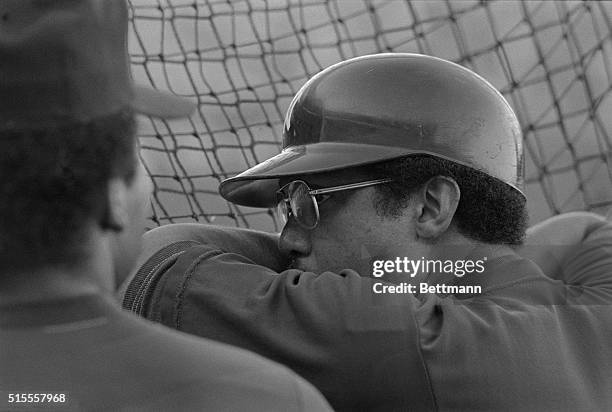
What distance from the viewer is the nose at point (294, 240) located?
2195mm

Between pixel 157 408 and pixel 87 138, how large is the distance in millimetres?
280

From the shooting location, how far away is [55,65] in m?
1.16

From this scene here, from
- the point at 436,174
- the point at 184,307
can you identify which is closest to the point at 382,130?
the point at 436,174

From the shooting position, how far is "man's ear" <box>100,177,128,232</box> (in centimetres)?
116

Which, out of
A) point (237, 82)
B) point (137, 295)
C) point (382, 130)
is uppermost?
point (237, 82)

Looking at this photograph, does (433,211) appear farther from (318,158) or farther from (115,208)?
(115,208)

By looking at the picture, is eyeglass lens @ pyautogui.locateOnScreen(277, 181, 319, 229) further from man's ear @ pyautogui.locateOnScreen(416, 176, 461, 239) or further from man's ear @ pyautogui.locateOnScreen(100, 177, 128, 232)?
man's ear @ pyautogui.locateOnScreen(100, 177, 128, 232)

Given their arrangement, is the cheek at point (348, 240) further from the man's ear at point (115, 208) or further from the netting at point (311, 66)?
the netting at point (311, 66)

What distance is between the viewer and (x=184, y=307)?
193 centimetres

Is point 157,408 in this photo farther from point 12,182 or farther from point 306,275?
point 306,275

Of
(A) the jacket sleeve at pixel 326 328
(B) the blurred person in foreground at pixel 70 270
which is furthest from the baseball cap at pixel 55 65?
(A) the jacket sleeve at pixel 326 328
